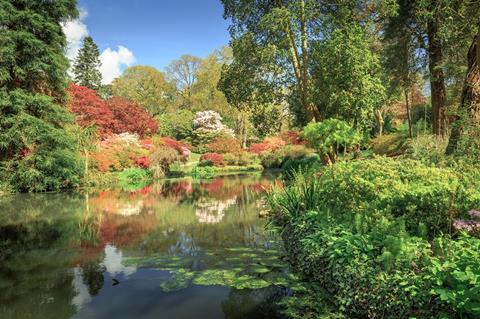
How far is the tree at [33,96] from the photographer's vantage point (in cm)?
1570

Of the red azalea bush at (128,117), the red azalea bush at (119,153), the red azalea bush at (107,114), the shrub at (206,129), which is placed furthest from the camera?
the shrub at (206,129)

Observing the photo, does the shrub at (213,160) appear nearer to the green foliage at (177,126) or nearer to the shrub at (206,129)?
the shrub at (206,129)

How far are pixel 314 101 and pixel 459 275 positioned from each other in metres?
10.0

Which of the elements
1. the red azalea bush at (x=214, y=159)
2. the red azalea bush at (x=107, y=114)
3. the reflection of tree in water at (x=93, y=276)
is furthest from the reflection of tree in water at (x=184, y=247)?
the red azalea bush at (x=214, y=159)

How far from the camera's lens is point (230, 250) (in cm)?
682

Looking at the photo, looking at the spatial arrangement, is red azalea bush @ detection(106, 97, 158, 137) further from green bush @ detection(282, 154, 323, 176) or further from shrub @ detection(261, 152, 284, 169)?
green bush @ detection(282, 154, 323, 176)

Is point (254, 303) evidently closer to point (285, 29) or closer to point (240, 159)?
point (285, 29)

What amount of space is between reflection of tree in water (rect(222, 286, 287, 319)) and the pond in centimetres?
1

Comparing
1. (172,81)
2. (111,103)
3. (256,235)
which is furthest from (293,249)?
(172,81)

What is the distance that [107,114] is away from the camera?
86.0ft

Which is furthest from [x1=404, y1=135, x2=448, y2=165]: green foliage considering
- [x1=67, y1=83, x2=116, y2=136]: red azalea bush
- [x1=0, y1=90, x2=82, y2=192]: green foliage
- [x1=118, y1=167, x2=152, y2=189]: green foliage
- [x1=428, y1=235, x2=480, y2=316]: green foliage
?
[x1=67, y1=83, x2=116, y2=136]: red azalea bush

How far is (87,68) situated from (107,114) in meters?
22.8

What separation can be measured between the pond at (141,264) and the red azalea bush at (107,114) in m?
14.5

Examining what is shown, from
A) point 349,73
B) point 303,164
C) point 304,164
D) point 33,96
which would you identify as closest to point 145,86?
point 33,96
